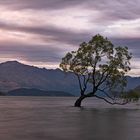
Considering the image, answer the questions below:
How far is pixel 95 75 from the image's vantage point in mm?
105625

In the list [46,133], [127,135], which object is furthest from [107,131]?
[46,133]

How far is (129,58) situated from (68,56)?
15.7m

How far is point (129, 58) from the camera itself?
103438 millimetres

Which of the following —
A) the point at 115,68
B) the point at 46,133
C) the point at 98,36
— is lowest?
the point at 46,133

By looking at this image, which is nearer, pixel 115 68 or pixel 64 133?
pixel 64 133

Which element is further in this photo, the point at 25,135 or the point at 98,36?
the point at 98,36

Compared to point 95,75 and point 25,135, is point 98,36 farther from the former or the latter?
point 25,135

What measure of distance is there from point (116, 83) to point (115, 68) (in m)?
3.92

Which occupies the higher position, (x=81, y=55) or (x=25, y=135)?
(x=81, y=55)

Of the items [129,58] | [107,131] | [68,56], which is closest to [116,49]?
[129,58]

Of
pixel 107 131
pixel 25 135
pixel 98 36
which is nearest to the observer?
pixel 25 135

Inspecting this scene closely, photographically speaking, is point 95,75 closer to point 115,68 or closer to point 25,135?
point 115,68

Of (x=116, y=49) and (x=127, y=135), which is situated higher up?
(x=116, y=49)

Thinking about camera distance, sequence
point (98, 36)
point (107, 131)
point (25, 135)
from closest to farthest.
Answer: point (25, 135), point (107, 131), point (98, 36)
